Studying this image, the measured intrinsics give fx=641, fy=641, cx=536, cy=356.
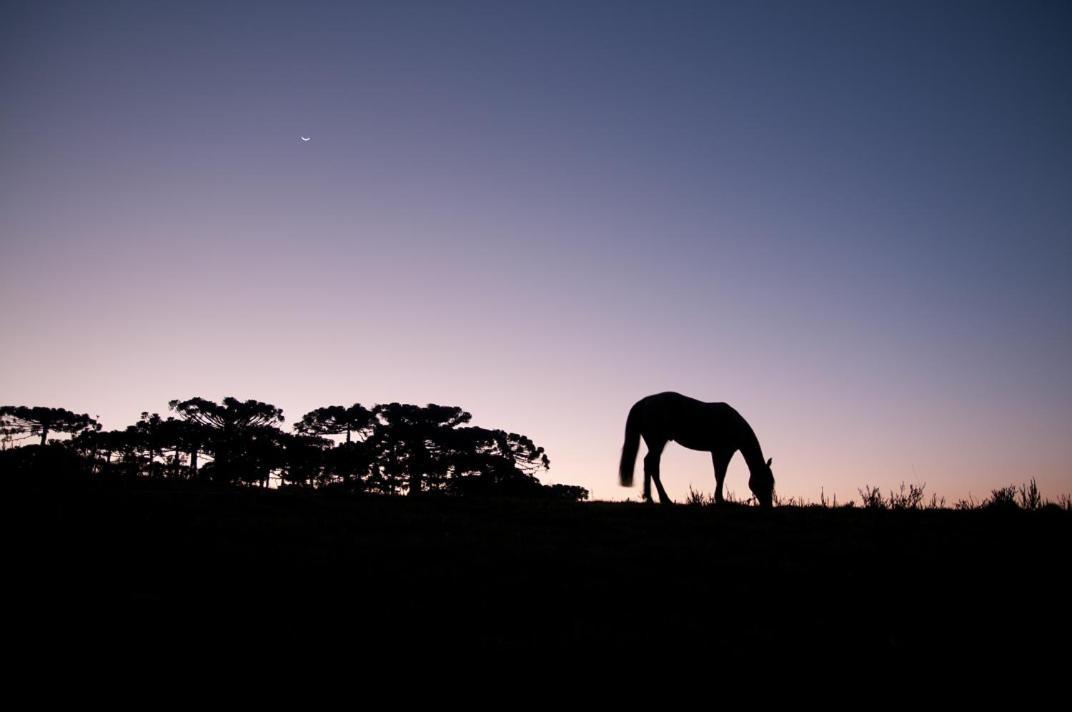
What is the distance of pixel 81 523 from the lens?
7.04 meters

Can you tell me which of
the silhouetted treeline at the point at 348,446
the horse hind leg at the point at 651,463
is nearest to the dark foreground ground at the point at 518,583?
the horse hind leg at the point at 651,463

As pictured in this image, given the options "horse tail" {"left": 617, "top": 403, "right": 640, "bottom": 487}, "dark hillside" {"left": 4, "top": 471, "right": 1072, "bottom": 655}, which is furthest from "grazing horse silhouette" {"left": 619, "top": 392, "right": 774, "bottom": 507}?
"dark hillside" {"left": 4, "top": 471, "right": 1072, "bottom": 655}

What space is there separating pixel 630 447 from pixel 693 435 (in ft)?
4.80

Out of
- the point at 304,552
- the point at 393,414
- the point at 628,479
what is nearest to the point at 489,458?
the point at 393,414

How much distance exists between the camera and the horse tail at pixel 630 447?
571 inches

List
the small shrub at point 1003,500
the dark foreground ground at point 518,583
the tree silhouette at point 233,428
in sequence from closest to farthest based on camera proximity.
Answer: the dark foreground ground at point 518,583 → the small shrub at point 1003,500 → the tree silhouette at point 233,428

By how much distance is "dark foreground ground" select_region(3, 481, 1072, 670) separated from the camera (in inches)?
157

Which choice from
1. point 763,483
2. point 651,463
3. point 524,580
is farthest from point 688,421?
point 524,580

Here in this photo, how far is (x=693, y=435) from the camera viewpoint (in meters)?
14.6

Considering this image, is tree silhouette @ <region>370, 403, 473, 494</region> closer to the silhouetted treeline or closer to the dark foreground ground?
the silhouetted treeline

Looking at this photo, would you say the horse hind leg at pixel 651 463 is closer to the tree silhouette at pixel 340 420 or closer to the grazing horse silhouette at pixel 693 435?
the grazing horse silhouette at pixel 693 435

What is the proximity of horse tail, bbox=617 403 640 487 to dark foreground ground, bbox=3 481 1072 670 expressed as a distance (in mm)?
5417

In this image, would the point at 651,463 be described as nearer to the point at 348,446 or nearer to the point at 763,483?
the point at 763,483

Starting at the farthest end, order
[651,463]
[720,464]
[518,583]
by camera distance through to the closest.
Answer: [720,464], [651,463], [518,583]
